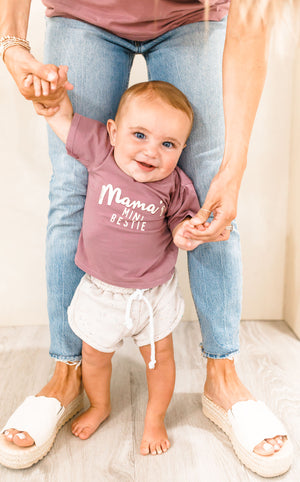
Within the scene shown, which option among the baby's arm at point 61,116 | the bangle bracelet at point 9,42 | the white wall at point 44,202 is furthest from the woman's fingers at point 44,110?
the white wall at point 44,202

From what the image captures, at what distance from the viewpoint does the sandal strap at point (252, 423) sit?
0.96 meters

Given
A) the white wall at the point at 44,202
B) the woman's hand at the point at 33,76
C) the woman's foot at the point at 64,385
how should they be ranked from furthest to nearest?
1. the white wall at the point at 44,202
2. the woman's foot at the point at 64,385
3. the woman's hand at the point at 33,76

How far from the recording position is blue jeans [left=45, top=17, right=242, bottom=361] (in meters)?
0.99

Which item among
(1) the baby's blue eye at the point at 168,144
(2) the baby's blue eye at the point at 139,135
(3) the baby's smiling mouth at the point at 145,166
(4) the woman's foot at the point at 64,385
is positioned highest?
(2) the baby's blue eye at the point at 139,135

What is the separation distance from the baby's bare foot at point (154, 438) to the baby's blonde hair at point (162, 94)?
591 millimetres

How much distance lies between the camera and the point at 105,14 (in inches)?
38.4

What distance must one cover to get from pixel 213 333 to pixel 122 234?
0.29 m

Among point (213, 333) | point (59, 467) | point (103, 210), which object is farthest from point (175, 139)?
point (59, 467)

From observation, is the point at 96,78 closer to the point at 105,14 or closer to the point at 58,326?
the point at 105,14

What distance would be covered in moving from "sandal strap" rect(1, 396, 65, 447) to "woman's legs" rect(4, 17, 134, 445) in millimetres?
20

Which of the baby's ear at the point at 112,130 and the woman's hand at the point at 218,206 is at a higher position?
the baby's ear at the point at 112,130

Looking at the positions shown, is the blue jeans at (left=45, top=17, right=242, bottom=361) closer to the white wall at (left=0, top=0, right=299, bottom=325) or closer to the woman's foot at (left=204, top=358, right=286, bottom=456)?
the woman's foot at (left=204, top=358, right=286, bottom=456)

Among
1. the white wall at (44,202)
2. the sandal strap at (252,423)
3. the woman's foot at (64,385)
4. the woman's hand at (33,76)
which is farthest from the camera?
the white wall at (44,202)

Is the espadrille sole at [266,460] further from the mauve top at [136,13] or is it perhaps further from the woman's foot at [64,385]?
the mauve top at [136,13]
